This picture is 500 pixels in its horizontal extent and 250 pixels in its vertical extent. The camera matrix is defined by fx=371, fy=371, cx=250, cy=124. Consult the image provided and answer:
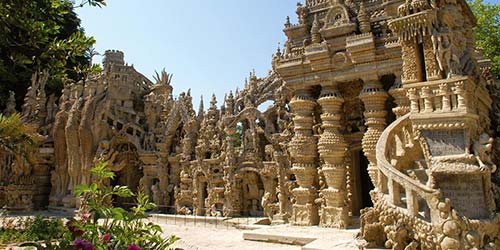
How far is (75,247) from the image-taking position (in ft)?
12.0

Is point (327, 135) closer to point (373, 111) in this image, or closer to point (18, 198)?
point (373, 111)

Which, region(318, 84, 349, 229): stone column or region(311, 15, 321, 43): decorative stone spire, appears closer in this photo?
region(318, 84, 349, 229): stone column

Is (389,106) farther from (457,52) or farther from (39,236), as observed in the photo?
(39,236)

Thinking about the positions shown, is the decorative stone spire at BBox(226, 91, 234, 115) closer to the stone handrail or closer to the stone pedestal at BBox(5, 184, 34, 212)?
the stone handrail

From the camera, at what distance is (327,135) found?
1074 cm

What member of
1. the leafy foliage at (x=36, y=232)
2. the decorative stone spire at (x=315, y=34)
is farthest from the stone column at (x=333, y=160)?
the leafy foliage at (x=36, y=232)

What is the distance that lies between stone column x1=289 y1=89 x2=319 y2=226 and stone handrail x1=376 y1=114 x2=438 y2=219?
3.84 meters

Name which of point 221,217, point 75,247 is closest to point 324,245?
point 75,247

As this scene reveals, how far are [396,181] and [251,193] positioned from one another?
897 centimetres

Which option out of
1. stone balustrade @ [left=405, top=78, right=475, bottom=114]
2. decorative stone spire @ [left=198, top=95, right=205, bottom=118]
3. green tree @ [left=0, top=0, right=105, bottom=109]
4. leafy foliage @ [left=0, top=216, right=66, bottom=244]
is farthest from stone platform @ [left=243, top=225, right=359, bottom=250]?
decorative stone spire @ [left=198, top=95, right=205, bottom=118]

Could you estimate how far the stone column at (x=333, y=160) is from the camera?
1032 centimetres

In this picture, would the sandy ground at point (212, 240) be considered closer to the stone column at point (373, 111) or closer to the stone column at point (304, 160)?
the stone column at point (304, 160)

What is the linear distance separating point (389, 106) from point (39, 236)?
1086 centimetres

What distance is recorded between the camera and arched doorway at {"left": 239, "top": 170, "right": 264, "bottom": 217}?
14.8 meters
